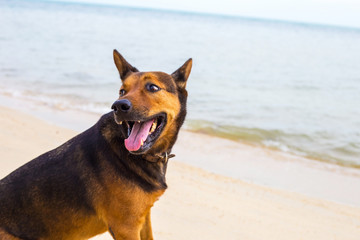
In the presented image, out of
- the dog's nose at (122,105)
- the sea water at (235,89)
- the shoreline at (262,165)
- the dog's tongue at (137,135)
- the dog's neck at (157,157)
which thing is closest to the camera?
the dog's nose at (122,105)

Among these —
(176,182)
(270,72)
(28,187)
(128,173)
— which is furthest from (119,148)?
(270,72)

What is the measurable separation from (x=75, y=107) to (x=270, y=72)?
12.8 metres

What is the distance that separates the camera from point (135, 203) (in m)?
3.46

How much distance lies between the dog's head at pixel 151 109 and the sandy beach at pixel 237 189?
1791mm

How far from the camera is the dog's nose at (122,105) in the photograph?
322 cm

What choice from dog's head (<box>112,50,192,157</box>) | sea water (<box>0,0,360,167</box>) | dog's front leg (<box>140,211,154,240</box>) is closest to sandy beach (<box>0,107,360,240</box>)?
dog's front leg (<box>140,211,154,240</box>)

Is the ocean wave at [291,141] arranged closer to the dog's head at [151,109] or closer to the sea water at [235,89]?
the sea water at [235,89]

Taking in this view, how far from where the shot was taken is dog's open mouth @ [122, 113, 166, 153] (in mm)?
3377

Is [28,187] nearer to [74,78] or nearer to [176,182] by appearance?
[176,182]

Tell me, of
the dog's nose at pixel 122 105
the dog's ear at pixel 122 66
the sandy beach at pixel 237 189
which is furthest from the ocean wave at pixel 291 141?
the dog's nose at pixel 122 105

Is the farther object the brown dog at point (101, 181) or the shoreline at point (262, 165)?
the shoreline at point (262, 165)

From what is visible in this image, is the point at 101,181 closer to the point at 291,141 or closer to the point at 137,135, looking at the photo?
the point at 137,135

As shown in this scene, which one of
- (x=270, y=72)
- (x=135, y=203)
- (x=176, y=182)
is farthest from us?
(x=270, y=72)

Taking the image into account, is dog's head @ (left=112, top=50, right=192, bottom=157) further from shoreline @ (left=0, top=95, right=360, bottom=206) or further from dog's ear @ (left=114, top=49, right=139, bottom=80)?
shoreline @ (left=0, top=95, right=360, bottom=206)
